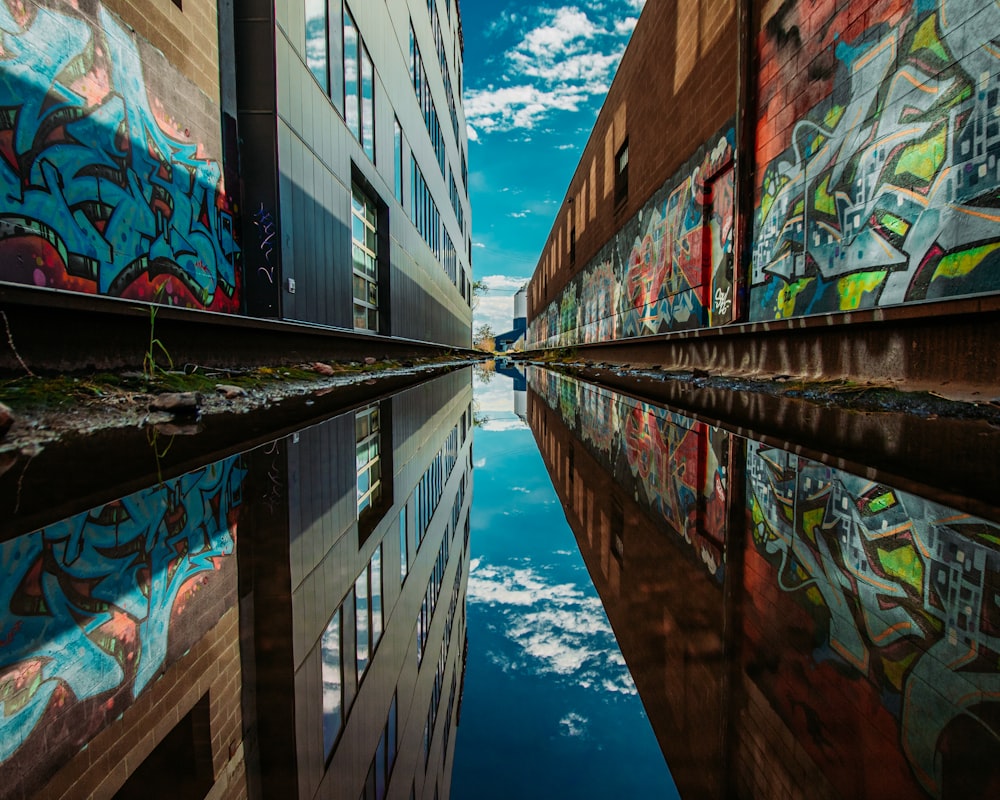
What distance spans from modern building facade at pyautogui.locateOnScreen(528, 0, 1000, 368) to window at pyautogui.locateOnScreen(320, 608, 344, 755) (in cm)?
361

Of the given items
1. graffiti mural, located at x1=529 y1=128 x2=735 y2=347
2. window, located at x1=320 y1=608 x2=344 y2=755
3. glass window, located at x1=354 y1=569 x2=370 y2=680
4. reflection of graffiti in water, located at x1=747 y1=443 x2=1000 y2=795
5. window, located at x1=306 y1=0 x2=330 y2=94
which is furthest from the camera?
window, located at x1=306 y1=0 x2=330 y2=94

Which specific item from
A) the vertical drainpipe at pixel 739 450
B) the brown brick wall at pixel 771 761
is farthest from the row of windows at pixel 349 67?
the brown brick wall at pixel 771 761

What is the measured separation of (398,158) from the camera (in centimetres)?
1486

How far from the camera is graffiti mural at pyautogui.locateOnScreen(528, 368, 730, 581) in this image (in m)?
1.64

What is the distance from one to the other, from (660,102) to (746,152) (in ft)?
15.6

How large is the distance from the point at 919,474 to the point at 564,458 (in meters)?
1.63

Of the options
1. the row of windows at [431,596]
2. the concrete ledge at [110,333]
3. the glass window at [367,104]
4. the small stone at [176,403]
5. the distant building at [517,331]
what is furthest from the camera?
the distant building at [517,331]

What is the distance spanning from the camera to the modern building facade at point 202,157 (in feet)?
13.0

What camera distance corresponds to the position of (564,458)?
3076mm

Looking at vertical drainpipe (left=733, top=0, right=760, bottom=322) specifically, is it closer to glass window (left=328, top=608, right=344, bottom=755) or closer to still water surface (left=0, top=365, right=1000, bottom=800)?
still water surface (left=0, top=365, right=1000, bottom=800)

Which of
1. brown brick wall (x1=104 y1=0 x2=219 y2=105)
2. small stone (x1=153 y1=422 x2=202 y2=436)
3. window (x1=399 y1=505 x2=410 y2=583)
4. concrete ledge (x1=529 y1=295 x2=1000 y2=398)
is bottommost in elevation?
window (x1=399 y1=505 x2=410 y2=583)

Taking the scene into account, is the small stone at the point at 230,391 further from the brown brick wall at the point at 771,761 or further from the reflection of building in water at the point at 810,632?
the brown brick wall at the point at 771,761

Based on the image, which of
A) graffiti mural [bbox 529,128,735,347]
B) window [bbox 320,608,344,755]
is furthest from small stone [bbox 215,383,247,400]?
graffiti mural [bbox 529,128,735,347]

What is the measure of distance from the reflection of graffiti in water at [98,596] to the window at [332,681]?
0.89 feet
